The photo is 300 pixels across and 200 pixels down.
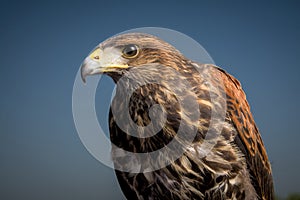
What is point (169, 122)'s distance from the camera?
3.25 m

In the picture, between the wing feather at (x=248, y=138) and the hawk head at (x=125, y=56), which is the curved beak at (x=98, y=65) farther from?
the wing feather at (x=248, y=138)

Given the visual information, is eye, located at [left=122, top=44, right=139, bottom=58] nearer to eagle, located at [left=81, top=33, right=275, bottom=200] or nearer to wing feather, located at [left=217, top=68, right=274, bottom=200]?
eagle, located at [left=81, top=33, right=275, bottom=200]

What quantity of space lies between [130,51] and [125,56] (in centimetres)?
8

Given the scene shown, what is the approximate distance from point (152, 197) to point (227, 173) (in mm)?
951

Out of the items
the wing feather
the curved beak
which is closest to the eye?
the curved beak

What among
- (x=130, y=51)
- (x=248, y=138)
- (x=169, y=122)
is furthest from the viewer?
(x=248, y=138)

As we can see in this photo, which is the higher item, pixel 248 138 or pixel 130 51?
pixel 130 51

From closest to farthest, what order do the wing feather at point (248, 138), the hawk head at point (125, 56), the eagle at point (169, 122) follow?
1. the eagle at point (169, 122)
2. the hawk head at point (125, 56)
3. the wing feather at point (248, 138)

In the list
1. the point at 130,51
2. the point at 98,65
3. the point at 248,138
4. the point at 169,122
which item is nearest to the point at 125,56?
the point at 130,51

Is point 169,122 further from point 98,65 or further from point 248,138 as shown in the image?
point 248,138

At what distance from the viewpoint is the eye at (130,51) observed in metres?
3.36

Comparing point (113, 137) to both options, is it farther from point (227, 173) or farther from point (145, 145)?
point (227, 173)

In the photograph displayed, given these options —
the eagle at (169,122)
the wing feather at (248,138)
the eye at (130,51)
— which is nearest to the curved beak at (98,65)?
the eagle at (169,122)

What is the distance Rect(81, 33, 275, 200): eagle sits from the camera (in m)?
3.27
